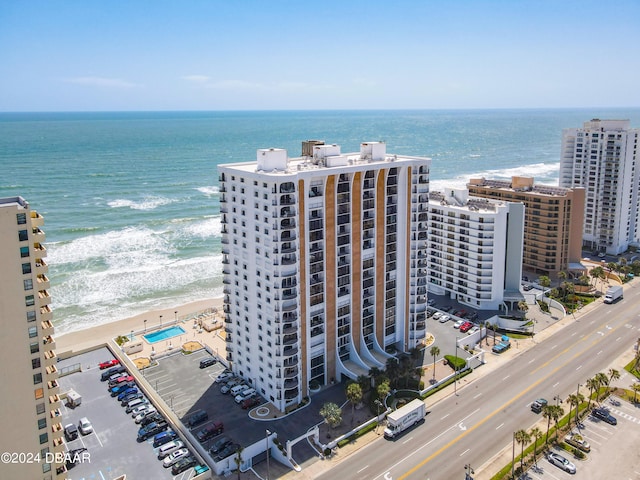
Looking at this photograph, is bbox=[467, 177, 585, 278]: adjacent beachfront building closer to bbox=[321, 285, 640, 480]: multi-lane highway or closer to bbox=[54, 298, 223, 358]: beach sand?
bbox=[321, 285, 640, 480]: multi-lane highway

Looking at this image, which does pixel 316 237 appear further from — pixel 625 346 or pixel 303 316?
pixel 625 346

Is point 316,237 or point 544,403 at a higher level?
point 316,237

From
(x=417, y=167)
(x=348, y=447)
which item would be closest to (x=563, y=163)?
(x=417, y=167)

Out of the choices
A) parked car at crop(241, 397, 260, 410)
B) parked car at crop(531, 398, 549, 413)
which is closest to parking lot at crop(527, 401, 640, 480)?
parked car at crop(531, 398, 549, 413)

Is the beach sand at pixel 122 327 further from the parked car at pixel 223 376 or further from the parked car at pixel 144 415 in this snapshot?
the parked car at pixel 223 376

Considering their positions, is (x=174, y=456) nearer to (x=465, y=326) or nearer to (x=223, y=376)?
(x=223, y=376)
